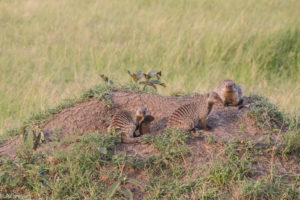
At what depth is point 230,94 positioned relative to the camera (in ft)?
14.3

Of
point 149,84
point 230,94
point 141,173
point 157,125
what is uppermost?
point 149,84

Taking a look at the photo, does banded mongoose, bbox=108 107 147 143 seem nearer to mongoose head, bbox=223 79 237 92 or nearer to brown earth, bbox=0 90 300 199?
brown earth, bbox=0 90 300 199

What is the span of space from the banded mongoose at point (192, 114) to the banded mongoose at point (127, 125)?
286 mm

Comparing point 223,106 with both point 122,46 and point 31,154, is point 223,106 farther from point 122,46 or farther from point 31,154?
point 122,46

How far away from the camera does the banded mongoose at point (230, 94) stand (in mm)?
4355

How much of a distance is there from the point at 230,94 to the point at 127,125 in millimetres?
1166

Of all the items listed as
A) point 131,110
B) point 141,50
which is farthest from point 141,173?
point 141,50

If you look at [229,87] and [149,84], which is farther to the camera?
[149,84]

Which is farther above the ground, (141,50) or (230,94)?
(141,50)

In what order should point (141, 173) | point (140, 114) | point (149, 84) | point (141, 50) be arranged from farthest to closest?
point (141, 50) → point (149, 84) → point (140, 114) → point (141, 173)

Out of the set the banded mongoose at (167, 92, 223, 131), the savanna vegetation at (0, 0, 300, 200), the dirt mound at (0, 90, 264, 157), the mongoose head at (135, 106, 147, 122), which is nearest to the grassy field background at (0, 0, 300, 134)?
the savanna vegetation at (0, 0, 300, 200)

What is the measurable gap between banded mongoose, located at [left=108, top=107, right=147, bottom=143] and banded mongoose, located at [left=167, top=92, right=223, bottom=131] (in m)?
0.29

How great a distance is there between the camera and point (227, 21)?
8.78m

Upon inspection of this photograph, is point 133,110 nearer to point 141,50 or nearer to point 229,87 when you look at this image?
point 229,87
